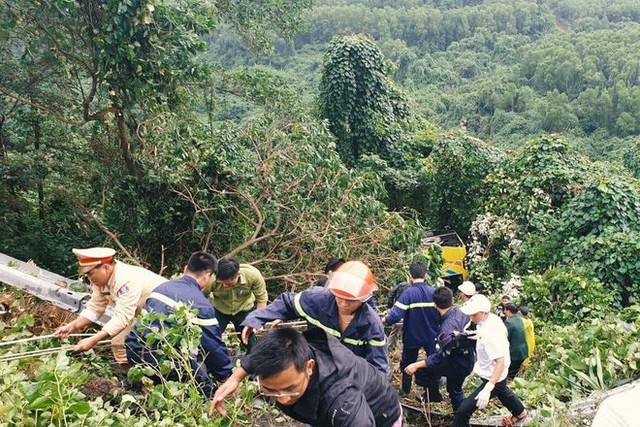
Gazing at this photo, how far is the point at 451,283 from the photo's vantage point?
9766mm

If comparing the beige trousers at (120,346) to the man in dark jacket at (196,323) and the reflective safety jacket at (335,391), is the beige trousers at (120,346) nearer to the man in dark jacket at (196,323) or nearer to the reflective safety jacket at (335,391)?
the man in dark jacket at (196,323)

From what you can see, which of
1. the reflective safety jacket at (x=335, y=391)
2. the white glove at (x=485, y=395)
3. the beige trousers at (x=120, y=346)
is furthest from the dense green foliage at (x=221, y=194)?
the reflective safety jacket at (x=335, y=391)

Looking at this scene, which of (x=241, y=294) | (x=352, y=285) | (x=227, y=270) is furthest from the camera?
(x=241, y=294)

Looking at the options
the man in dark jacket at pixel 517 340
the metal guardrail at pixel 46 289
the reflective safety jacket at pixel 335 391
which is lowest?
the man in dark jacket at pixel 517 340

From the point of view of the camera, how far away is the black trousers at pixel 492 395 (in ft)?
13.0

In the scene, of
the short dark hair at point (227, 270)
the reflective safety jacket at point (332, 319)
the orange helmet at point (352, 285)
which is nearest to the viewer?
the orange helmet at point (352, 285)

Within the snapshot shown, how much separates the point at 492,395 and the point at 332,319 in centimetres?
190

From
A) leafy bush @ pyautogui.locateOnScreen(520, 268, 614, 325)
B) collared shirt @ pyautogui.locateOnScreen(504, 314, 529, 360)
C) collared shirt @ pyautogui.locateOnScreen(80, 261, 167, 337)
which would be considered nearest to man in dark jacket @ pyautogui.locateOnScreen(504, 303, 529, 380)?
collared shirt @ pyautogui.locateOnScreen(504, 314, 529, 360)

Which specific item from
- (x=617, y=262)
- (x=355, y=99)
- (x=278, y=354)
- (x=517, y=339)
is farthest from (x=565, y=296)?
(x=355, y=99)

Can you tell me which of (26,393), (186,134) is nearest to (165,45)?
(186,134)

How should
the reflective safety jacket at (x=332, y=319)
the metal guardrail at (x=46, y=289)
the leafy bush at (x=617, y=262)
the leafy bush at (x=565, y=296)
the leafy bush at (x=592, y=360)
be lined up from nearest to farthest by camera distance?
the reflective safety jacket at (x=332, y=319)
the metal guardrail at (x=46, y=289)
the leafy bush at (x=592, y=360)
the leafy bush at (x=565, y=296)
the leafy bush at (x=617, y=262)

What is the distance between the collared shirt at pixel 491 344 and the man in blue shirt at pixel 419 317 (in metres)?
0.66

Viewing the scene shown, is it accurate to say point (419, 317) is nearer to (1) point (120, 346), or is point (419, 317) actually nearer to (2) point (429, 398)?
(2) point (429, 398)

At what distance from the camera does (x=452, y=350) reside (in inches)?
165
